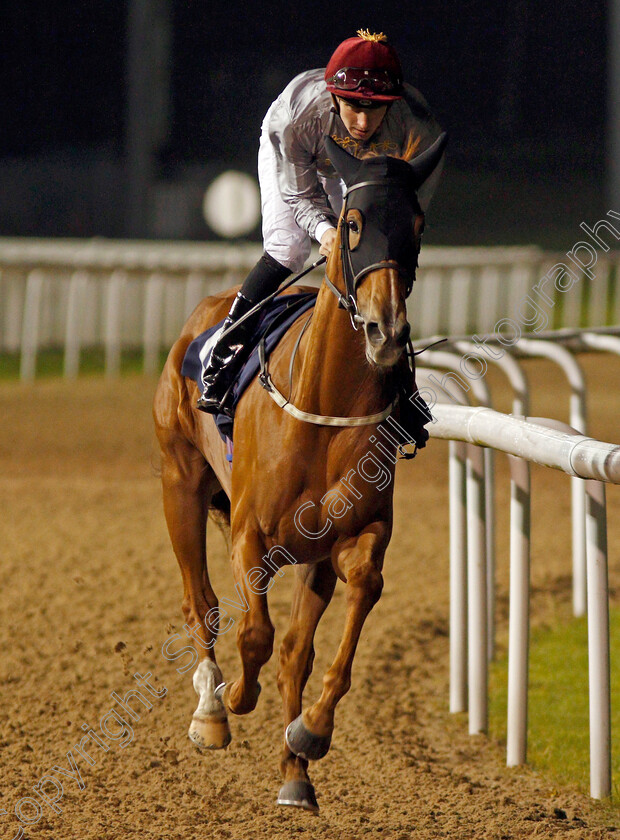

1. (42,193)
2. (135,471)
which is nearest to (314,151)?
(135,471)

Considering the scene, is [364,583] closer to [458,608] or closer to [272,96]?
[458,608]

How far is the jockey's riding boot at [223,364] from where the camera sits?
10.8 ft

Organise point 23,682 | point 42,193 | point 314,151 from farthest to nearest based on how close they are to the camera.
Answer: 1. point 42,193
2. point 23,682
3. point 314,151

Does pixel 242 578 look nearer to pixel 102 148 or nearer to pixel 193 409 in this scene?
pixel 193 409

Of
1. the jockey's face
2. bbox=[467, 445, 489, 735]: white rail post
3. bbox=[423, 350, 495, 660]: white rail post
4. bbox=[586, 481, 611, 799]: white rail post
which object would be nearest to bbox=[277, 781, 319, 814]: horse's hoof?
bbox=[586, 481, 611, 799]: white rail post

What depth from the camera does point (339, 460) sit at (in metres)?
2.86

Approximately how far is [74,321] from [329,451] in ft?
33.3

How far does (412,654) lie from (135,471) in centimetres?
431

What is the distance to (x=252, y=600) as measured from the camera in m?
2.98

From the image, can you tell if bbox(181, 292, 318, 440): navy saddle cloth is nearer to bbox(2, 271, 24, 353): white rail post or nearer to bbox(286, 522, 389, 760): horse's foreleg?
bbox(286, 522, 389, 760): horse's foreleg

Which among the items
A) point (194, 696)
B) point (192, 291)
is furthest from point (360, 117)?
point (192, 291)

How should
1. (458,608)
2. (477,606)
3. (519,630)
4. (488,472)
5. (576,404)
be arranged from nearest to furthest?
(519,630), (477,606), (458,608), (488,472), (576,404)

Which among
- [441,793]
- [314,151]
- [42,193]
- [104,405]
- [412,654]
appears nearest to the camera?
[314,151]

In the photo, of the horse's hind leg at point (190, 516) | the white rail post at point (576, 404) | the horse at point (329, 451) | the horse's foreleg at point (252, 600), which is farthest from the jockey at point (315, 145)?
the white rail post at point (576, 404)
